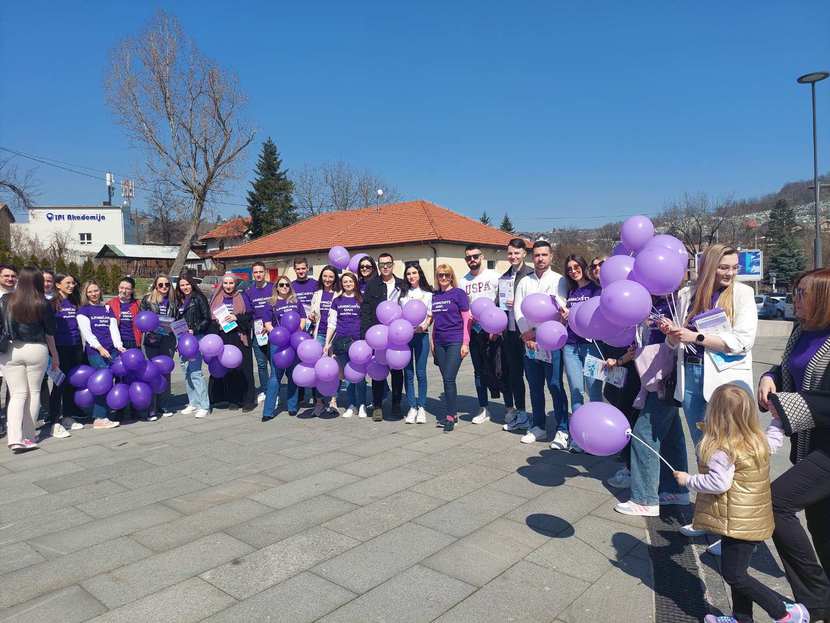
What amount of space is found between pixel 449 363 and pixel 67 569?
3952 millimetres

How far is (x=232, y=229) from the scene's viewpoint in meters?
54.5

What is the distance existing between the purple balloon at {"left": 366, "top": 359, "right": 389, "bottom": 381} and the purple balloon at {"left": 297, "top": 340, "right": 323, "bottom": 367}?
65cm

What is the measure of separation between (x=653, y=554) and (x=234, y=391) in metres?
5.94

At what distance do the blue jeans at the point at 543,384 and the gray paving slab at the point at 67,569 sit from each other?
12.6ft

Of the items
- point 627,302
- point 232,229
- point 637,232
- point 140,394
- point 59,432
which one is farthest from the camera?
point 232,229

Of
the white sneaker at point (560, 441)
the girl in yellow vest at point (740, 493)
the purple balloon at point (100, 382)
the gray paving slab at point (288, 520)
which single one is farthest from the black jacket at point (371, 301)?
the girl in yellow vest at point (740, 493)

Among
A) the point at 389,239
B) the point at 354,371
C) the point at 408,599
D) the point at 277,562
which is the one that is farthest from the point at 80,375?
the point at 389,239

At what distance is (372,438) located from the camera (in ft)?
19.9

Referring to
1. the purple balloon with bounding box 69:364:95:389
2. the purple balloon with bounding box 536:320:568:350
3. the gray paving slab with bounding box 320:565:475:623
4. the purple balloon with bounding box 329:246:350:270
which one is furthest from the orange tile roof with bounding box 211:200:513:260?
the gray paving slab with bounding box 320:565:475:623

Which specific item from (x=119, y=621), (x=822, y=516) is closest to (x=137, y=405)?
(x=119, y=621)

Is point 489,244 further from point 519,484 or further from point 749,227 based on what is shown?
point 749,227

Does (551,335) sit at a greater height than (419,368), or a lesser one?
greater

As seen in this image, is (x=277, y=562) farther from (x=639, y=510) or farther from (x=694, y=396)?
(x=694, y=396)

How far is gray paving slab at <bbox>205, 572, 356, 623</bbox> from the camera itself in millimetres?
2752
